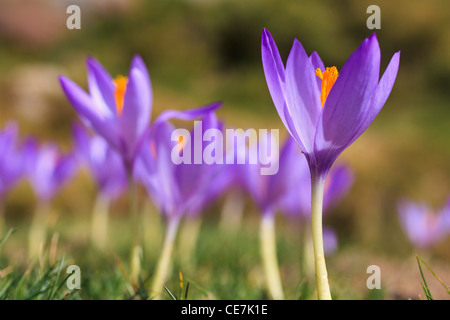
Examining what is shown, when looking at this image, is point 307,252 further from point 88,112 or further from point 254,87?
point 254,87

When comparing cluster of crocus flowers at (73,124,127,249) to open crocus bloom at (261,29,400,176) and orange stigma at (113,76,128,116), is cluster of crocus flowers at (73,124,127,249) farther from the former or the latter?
open crocus bloom at (261,29,400,176)

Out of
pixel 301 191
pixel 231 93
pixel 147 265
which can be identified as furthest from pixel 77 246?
pixel 231 93

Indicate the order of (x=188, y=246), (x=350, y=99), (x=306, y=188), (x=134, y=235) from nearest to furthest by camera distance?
(x=350, y=99)
(x=134, y=235)
(x=306, y=188)
(x=188, y=246)

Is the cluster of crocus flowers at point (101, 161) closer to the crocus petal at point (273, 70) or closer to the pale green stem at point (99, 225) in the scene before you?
the pale green stem at point (99, 225)

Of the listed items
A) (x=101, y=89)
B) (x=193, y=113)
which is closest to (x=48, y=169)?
(x=101, y=89)

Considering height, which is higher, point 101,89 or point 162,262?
point 101,89

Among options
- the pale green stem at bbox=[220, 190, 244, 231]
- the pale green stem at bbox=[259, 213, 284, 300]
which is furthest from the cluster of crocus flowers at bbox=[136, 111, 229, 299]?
the pale green stem at bbox=[220, 190, 244, 231]

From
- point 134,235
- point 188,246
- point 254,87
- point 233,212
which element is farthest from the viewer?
point 254,87

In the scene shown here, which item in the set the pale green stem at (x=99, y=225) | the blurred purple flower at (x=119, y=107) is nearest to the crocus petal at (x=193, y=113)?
the blurred purple flower at (x=119, y=107)

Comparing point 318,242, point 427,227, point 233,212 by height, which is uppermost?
point 318,242
